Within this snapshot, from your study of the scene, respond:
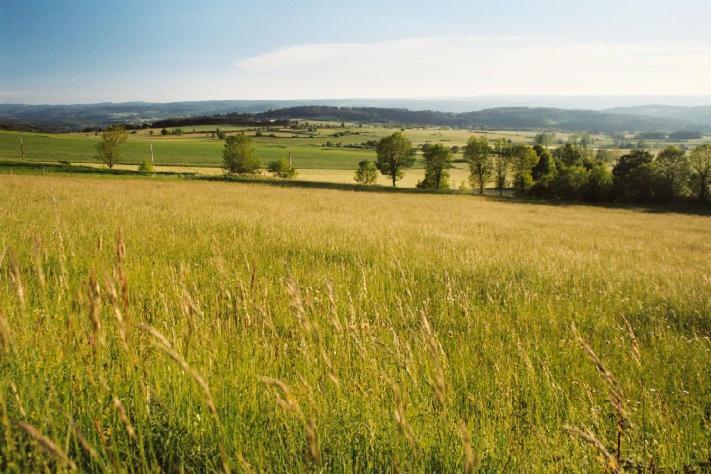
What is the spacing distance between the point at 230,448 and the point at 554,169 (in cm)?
7663

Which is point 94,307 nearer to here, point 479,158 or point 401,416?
point 401,416

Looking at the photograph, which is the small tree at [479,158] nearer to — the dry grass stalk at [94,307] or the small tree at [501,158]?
the small tree at [501,158]

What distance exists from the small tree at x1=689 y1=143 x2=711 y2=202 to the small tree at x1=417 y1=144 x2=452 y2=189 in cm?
3307

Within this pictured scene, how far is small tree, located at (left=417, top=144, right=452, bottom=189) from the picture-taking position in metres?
68.1

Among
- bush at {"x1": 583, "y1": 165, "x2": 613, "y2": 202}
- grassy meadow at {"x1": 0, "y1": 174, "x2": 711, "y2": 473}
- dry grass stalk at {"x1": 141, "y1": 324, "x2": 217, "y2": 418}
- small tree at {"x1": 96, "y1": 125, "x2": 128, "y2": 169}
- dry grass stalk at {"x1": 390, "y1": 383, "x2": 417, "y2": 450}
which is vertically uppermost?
small tree at {"x1": 96, "y1": 125, "x2": 128, "y2": 169}

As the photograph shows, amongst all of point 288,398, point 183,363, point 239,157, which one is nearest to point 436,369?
point 288,398

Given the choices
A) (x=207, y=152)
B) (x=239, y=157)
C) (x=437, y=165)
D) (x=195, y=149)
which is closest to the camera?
(x=437, y=165)

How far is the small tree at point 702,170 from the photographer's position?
54.6 m

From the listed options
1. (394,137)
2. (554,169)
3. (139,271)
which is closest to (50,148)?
(394,137)

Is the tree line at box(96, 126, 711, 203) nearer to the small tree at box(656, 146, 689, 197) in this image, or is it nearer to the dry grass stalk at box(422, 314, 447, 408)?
the small tree at box(656, 146, 689, 197)

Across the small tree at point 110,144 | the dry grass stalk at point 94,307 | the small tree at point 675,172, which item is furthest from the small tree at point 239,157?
the dry grass stalk at point 94,307

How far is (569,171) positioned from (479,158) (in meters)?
13.7

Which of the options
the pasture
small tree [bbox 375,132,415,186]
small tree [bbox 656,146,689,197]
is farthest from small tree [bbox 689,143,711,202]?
small tree [bbox 375,132,415,186]

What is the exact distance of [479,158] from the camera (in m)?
68.8
